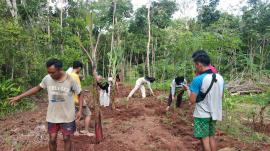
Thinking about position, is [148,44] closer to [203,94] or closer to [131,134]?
[131,134]

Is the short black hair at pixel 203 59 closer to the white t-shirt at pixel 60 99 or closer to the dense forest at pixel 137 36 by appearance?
the white t-shirt at pixel 60 99

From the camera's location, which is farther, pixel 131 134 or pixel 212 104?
pixel 131 134

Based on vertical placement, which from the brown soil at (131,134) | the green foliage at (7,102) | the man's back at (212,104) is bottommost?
the brown soil at (131,134)

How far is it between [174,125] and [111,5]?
1885 centimetres

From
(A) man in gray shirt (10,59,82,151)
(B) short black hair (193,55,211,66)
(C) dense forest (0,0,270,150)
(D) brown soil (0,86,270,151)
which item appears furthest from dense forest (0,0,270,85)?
(B) short black hair (193,55,211,66)

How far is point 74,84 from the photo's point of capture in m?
4.42

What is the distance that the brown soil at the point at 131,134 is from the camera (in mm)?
5828

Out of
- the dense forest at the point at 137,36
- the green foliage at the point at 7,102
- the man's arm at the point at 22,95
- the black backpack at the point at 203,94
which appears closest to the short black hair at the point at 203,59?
the black backpack at the point at 203,94

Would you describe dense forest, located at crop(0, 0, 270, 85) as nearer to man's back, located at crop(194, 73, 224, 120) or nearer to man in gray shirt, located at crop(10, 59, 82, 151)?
man in gray shirt, located at crop(10, 59, 82, 151)

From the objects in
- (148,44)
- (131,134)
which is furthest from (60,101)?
(148,44)

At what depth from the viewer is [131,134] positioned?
22.1 feet

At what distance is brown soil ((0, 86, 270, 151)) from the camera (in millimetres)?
5828

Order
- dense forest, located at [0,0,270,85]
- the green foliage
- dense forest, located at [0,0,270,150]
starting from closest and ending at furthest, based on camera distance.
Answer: dense forest, located at [0,0,270,150], the green foliage, dense forest, located at [0,0,270,85]

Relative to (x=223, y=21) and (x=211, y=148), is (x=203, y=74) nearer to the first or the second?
(x=211, y=148)
